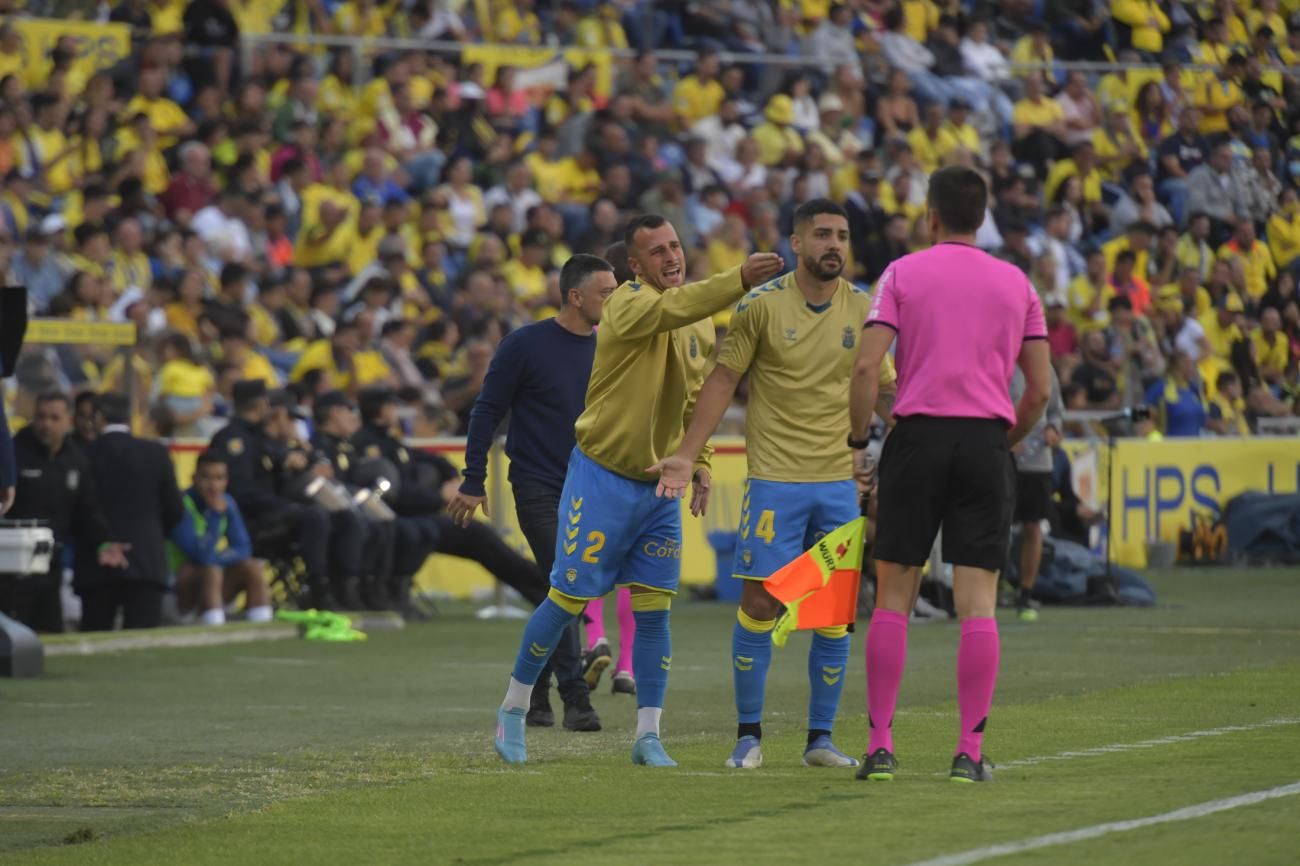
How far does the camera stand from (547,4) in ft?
99.2

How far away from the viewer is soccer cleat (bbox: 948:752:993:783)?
8.41 m

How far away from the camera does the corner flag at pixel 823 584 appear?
902 centimetres

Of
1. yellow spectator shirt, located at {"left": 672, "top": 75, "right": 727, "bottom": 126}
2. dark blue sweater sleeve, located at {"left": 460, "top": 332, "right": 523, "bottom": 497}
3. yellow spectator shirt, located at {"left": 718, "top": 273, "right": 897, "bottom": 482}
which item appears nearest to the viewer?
yellow spectator shirt, located at {"left": 718, "top": 273, "right": 897, "bottom": 482}

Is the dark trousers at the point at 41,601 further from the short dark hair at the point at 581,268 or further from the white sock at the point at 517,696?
the white sock at the point at 517,696

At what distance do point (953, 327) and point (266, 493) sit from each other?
11.9 metres

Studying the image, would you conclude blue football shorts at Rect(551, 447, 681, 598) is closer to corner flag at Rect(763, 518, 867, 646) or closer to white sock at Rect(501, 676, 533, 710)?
white sock at Rect(501, 676, 533, 710)

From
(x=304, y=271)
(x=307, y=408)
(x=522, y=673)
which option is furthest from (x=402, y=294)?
(x=522, y=673)

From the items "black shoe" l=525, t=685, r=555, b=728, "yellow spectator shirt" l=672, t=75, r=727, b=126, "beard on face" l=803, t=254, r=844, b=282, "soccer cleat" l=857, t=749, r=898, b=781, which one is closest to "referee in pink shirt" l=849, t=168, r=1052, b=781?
"soccer cleat" l=857, t=749, r=898, b=781

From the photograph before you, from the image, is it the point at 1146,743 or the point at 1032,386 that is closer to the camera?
the point at 1032,386

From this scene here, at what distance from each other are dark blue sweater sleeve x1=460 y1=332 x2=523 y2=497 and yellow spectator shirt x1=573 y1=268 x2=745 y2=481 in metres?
1.28

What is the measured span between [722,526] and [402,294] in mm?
4197

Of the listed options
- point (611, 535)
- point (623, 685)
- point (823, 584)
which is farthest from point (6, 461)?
point (823, 584)

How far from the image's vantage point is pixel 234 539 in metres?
18.9

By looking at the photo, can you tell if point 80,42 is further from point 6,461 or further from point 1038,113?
point 1038,113
